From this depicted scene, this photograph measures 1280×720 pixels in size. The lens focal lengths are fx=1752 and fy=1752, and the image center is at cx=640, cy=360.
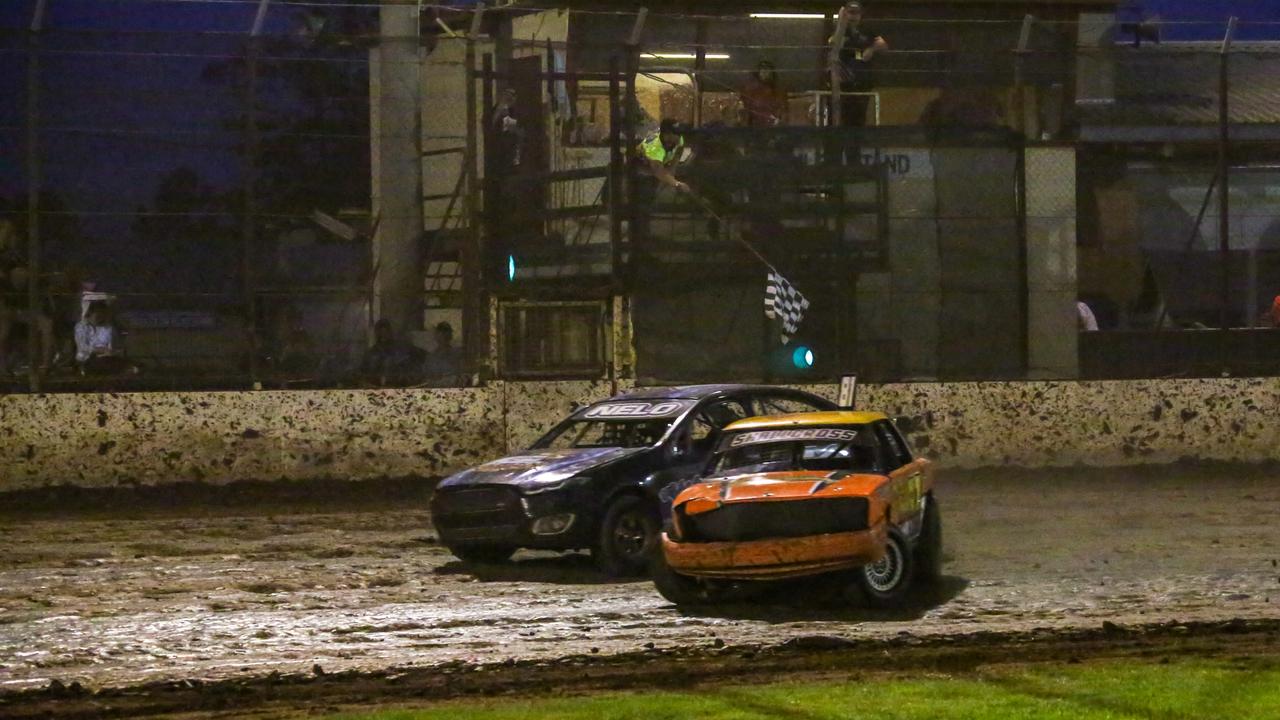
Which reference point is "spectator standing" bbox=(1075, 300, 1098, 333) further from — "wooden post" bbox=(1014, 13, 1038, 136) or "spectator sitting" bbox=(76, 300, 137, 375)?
"spectator sitting" bbox=(76, 300, 137, 375)

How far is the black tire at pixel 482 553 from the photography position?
12617 millimetres

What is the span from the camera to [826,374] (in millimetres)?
19766

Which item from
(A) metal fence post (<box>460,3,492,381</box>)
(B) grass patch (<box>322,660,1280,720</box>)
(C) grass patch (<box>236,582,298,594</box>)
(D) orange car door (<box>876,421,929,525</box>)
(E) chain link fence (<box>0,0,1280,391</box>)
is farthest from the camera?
(A) metal fence post (<box>460,3,492,381</box>)

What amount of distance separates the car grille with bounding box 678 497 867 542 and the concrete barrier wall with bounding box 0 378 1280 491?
853 cm

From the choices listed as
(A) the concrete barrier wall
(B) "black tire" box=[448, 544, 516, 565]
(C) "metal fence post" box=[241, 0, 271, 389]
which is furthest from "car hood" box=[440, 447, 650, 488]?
(C) "metal fence post" box=[241, 0, 271, 389]

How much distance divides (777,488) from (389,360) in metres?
8.99

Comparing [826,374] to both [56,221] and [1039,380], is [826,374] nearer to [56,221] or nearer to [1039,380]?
[1039,380]

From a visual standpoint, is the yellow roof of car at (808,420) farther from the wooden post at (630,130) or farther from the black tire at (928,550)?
the wooden post at (630,130)

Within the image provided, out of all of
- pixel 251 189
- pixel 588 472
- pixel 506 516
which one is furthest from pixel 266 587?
pixel 251 189

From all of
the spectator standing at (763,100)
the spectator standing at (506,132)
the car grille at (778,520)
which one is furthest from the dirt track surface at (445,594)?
the spectator standing at (763,100)

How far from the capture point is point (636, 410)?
13.1m

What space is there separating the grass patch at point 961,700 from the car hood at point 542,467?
4578 mm

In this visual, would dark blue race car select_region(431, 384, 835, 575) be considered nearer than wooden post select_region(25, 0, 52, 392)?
Yes

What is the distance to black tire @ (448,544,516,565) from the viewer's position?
1262cm
